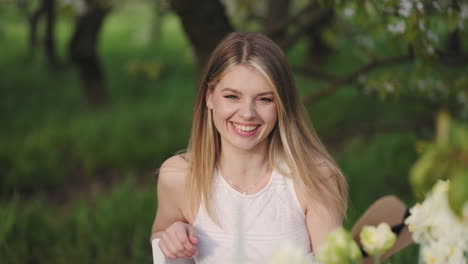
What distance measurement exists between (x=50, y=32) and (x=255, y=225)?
603 cm

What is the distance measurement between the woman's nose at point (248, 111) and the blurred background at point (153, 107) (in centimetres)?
65

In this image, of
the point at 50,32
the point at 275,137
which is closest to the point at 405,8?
the point at 275,137

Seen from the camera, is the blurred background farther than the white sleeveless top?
Yes

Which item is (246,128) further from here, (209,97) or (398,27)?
(398,27)

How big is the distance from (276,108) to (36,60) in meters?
7.42

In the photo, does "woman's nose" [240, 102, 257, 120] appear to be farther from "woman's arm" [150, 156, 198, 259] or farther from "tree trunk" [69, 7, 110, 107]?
"tree trunk" [69, 7, 110, 107]

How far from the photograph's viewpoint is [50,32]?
22.8 ft

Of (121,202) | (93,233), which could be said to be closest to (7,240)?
(93,233)

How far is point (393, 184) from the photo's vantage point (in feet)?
11.8

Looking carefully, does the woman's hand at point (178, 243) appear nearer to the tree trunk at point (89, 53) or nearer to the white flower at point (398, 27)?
the white flower at point (398, 27)

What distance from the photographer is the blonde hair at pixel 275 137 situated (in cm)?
163

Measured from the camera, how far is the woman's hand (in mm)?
1448

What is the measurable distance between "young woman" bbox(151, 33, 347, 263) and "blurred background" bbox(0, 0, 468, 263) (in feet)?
1.48

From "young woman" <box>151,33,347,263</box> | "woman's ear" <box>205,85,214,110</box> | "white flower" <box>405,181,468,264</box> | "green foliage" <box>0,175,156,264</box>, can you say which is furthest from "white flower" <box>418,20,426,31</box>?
"green foliage" <box>0,175,156,264</box>
